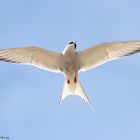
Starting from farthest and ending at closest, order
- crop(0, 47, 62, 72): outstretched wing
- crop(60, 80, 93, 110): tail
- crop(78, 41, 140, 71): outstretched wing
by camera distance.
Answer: crop(78, 41, 140, 71): outstretched wing
crop(60, 80, 93, 110): tail
crop(0, 47, 62, 72): outstretched wing

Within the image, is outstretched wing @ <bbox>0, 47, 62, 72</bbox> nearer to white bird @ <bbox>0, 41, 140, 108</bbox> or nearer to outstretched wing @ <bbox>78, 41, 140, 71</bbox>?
white bird @ <bbox>0, 41, 140, 108</bbox>

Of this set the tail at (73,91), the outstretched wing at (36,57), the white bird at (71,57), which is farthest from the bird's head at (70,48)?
the tail at (73,91)

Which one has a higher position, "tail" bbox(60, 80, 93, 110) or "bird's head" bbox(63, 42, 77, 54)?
"bird's head" bbox(63, 42, 77, 54)

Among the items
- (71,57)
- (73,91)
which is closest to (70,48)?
(71,57)

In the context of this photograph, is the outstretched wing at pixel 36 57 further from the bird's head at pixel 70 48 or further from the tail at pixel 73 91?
the tail at pixel 73 91

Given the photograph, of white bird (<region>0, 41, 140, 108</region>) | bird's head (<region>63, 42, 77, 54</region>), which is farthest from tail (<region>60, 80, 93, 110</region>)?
bird's head (<region>63, 42, 77, 54</region>)

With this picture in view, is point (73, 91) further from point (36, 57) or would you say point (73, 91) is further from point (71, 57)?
point (36, 57)

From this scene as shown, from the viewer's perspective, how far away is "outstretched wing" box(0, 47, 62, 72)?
977 centimetres

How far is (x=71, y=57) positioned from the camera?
9953 mm

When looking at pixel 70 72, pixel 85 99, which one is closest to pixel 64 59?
pixel 70 72

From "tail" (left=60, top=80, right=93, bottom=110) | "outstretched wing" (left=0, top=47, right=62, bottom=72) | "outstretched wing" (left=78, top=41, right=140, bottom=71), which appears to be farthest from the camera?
"outstretched wing" (left=78, top=41, right=140, bottom=71)

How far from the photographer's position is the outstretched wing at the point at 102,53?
32.7 feet

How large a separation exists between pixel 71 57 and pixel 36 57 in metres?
0.75

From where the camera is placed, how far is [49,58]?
10.1 meters
